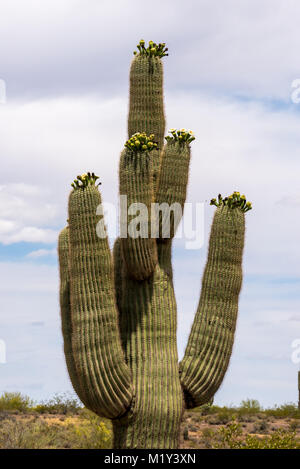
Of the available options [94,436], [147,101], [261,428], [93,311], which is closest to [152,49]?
[147,101]

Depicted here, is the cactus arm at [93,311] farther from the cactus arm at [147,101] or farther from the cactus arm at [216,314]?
the cactus arm at [147,101]

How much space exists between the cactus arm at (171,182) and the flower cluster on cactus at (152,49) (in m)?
1.93

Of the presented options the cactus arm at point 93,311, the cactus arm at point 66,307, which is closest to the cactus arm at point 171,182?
the cactus arm at point 93,311

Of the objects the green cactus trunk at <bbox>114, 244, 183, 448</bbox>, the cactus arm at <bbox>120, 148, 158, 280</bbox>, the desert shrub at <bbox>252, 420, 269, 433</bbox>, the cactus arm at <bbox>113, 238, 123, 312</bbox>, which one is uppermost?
the cactus arm at <bbox>120, 148, 158, 280</bbox>

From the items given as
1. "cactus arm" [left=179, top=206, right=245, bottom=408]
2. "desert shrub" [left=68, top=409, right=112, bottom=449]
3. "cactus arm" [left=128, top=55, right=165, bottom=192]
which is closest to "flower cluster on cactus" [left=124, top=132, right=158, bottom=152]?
"cactus arm" [left=128, top=55, right=165, bottom=192]

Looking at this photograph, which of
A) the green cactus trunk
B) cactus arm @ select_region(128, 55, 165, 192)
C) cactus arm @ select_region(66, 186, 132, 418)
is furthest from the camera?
cactus arm @ select_region(128, 55, 165, 192)

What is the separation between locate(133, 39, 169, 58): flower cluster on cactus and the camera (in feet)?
39.9

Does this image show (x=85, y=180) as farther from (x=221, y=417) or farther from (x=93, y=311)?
(x=221, y=417)

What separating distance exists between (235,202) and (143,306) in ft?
7.77

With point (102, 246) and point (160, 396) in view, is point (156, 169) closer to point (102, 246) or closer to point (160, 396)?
point (102, 246)

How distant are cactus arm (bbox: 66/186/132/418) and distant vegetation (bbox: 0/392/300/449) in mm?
5867

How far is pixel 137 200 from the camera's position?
10.6 m

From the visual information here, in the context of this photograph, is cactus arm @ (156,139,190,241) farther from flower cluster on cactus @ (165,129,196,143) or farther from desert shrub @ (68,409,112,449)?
desert shrub @ (68,409,112,449)
